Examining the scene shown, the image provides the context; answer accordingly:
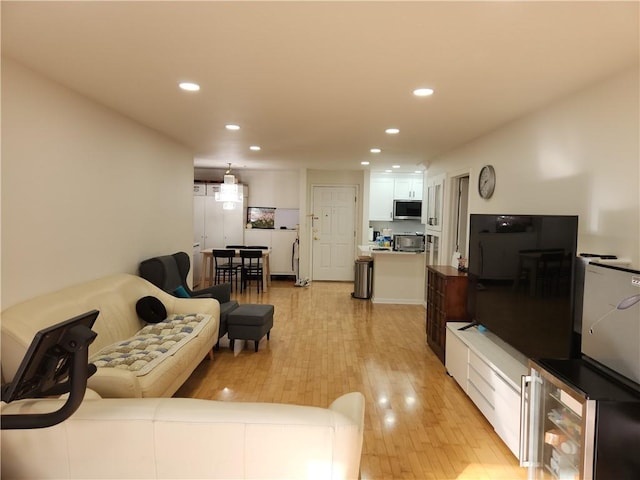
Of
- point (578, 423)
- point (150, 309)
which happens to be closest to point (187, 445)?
point (578, 423)

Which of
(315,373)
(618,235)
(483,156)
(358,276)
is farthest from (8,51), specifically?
(358,276)

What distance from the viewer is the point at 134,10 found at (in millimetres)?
1808

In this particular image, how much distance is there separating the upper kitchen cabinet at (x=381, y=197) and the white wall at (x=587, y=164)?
4895 mm

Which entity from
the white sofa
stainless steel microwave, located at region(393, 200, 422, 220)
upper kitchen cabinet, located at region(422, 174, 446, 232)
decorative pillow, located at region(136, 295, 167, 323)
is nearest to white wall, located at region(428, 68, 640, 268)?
the white sofa

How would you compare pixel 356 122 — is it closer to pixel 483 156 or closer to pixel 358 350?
pixel 483 156

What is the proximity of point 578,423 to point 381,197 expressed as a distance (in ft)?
23.1

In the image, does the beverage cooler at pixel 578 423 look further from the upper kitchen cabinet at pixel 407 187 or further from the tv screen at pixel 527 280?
the upper kitchen cabinet at pixel 407 187

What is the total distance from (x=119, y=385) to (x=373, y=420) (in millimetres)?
1745

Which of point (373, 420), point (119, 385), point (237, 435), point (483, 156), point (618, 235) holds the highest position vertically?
point (483, 156)

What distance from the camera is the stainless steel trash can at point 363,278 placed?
7.04 metres

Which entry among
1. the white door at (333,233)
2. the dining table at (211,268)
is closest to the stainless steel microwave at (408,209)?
the white door at (333,233)

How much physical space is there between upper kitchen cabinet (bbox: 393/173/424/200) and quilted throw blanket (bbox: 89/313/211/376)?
19.4ft

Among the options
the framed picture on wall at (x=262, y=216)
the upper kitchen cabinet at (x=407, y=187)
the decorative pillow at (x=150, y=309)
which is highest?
the upper kitchen cabinet at (x=407, y=187)

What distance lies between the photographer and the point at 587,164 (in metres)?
2.62
